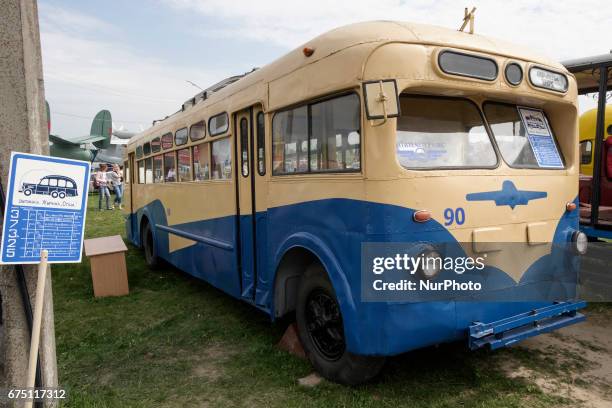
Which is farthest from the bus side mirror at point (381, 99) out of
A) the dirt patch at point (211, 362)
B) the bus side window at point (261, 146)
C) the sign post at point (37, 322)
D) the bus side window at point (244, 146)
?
the dirt patch at point (211, 362)

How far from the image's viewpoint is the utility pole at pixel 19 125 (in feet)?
8.47

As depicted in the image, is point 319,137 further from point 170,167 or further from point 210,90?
point 170,167

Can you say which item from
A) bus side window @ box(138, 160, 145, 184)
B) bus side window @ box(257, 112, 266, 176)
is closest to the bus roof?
bus side window @ box(257, 112, 266, 176)

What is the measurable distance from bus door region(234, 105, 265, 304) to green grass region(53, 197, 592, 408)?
1.86ft

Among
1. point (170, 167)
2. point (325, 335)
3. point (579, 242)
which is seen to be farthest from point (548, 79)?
point (170, 167)

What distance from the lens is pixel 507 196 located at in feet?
10.5

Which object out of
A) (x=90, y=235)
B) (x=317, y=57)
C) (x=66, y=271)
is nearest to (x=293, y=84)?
(x=317, y=57)

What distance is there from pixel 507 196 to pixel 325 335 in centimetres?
169

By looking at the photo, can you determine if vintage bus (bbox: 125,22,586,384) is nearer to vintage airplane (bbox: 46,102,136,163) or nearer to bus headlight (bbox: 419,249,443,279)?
bus headlight (bbox: 419,249,443,279)

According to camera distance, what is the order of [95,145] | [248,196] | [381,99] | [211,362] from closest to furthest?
[381,99], [211,362], [248,196], [95,145]

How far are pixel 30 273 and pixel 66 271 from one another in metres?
5.08

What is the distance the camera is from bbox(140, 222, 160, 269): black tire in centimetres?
767

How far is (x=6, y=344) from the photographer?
2.78 metres

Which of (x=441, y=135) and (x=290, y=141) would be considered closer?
(x=441, y=135)
